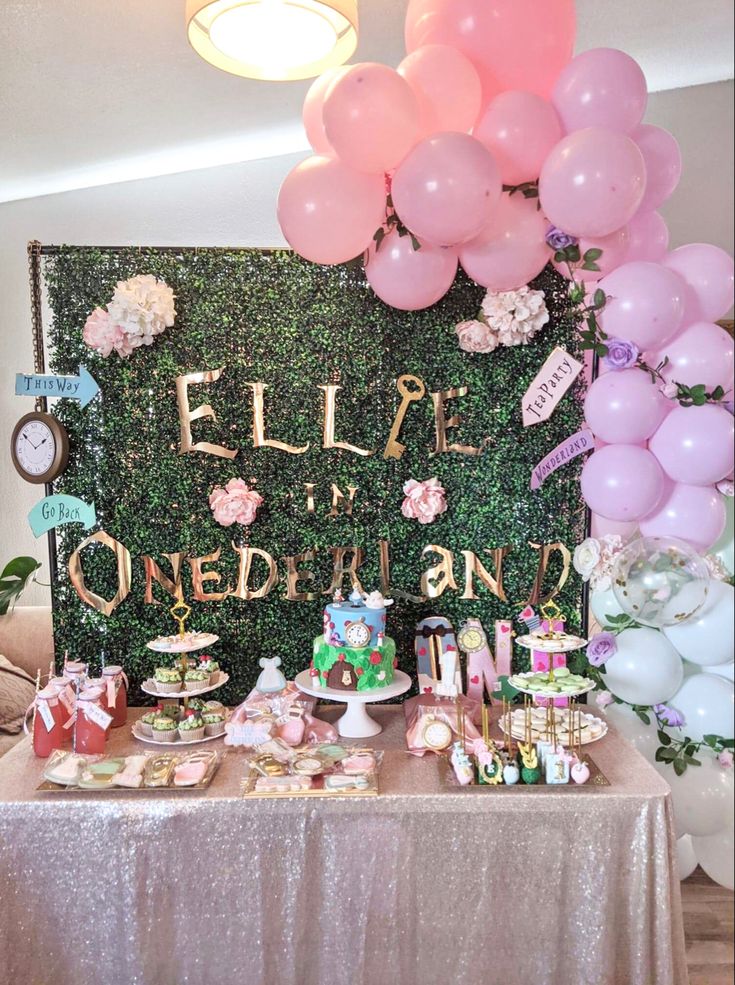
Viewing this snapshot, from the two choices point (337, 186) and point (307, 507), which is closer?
point (337, 186)

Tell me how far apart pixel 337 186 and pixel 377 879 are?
152 centimetres

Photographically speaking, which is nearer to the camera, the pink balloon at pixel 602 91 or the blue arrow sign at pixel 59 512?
the pink balloon at pixel 602 91

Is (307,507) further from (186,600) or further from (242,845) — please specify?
(242,845)

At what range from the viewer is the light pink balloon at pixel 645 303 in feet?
5.58

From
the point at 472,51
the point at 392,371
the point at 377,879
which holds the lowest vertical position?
the point at 377,879

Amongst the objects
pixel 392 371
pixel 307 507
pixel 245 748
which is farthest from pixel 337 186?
pixel 245 748

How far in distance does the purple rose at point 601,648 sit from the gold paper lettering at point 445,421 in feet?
1.99

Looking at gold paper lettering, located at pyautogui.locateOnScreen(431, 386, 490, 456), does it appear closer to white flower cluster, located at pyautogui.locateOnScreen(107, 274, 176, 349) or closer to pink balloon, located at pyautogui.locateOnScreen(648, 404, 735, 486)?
pink balloon, located at pyautogui.locateOnScreen(648, 404, 735, 486)

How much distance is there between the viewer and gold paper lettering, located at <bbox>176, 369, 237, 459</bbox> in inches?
82.9

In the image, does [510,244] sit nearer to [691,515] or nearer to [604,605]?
[691,515]

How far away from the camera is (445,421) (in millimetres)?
2117

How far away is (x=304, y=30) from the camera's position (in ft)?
5.38

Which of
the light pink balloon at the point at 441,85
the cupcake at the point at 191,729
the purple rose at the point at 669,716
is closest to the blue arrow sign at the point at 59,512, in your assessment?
the cupcake at the point at 191,729

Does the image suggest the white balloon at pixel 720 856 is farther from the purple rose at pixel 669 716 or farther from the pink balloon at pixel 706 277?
the pink balloon at pixel 706 277
